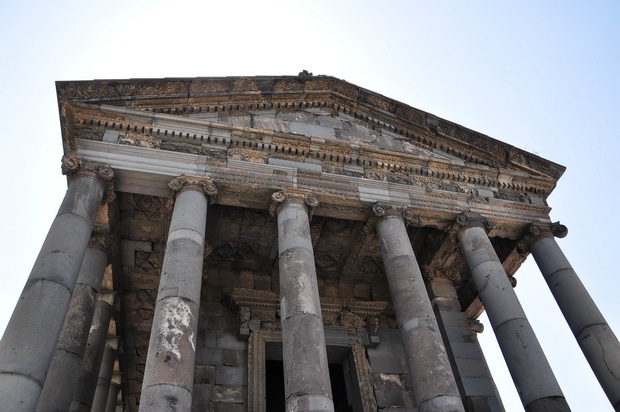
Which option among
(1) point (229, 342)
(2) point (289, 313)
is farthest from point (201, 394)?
(2) point (289, 313)

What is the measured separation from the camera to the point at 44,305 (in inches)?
321

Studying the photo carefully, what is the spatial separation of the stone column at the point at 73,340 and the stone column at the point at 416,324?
653cm

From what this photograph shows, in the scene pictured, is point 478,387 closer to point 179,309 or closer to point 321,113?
point 179,309

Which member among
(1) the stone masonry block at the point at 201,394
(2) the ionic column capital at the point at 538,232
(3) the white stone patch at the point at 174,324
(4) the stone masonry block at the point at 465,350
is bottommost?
(3) the white stone patch at the point at 174,324

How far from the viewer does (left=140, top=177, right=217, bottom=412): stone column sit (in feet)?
24.3

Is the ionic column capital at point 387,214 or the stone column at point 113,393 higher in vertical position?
the ionic column capital at point 387,214

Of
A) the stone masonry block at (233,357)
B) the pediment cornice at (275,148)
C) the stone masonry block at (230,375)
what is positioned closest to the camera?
the pediment cornice at (275,148)

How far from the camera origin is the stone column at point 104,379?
45.1ft

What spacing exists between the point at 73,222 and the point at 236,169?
146 inches

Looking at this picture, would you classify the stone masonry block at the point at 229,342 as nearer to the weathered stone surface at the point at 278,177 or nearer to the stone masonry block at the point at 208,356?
the weathered stone surface at the point at 278,177

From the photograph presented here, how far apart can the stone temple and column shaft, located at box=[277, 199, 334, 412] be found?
38 mm

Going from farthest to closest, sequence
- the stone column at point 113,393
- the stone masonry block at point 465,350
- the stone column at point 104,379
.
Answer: the stone column at point 113,393, the stone column at point 104,379, the stone masonry block at point 465,350

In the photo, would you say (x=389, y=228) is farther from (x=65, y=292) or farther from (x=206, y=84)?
(x=65, y=292)

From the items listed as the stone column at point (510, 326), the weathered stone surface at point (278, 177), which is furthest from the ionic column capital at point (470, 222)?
the weathered stone surface at point (278, 177)
